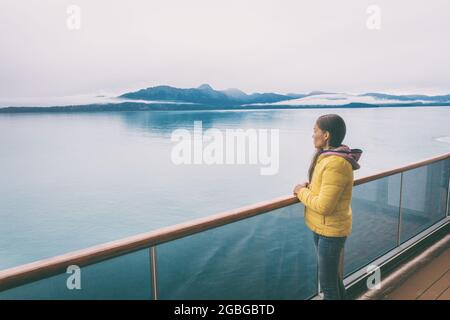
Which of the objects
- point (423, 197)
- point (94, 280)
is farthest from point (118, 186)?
point (94, 280)

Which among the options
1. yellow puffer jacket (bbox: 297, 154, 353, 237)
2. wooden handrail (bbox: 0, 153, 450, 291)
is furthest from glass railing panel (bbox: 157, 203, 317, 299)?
yellow puffer jacket (bbox: 297, 154, 353, 237)

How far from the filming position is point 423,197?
3574 millimetres

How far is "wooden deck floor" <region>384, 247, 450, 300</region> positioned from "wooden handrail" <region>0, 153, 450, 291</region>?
4.00 ft

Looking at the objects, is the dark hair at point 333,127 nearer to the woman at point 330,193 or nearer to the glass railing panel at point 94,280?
the woman at point 330,193

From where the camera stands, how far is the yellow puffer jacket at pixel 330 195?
1646 mm

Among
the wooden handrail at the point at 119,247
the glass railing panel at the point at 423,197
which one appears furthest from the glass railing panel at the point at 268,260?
the glass railing panel at the point at 423,197

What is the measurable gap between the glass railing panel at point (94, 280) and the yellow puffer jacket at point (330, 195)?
0.79 metres

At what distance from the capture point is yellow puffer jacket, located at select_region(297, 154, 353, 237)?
165cm

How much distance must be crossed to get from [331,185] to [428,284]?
1.67m

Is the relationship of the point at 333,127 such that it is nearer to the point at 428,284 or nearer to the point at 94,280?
the point at 94,280

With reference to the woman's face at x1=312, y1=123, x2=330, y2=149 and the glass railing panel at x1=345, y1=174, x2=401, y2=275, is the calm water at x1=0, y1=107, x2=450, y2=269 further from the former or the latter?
the woman's face at x1=312, y1=123, x2=330, y2=149

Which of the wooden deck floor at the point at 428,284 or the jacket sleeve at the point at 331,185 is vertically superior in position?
the jacket sleeve at the point at 331,185
